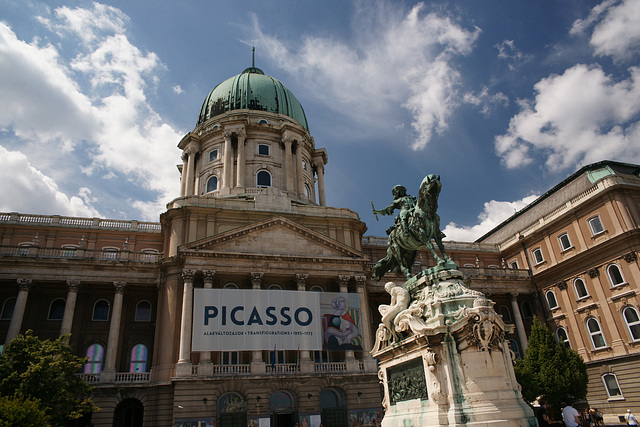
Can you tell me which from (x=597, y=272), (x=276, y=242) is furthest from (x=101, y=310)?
(x=597, y=272)

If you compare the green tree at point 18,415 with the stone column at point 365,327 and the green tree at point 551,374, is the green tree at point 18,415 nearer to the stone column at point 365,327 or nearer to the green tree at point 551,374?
the stone column at point 365,327

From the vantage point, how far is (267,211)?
34.8 m

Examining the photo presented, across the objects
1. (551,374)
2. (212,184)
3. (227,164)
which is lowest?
(551,374)

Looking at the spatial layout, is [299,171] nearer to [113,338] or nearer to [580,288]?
[113,338]

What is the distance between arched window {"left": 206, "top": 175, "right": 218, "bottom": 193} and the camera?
43706 mm

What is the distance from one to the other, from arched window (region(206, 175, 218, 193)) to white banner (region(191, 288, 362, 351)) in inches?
685

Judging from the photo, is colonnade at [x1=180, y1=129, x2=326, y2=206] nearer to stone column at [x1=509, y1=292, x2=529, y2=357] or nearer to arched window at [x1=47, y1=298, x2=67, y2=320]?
arched window at [x1=47, y1=298, x2=67, y2=320]

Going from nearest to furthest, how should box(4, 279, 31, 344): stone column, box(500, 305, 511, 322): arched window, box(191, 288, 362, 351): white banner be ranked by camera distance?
box(4, 279, 31, 344): stone column, box(191, 288, 362, 351): white banner, box(500, 305, 511, 322): arched window

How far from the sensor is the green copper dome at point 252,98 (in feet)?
156

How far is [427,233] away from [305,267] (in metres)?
22.5

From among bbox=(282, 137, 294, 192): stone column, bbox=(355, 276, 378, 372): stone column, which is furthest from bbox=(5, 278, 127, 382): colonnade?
bbox=(282, 137, 294, 192): stone column

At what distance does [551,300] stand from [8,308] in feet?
133

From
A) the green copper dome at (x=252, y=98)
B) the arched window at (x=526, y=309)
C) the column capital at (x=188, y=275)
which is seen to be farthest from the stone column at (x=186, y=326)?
the arched window at (x=526, y=309)

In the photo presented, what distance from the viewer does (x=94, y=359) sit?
99.6ft
